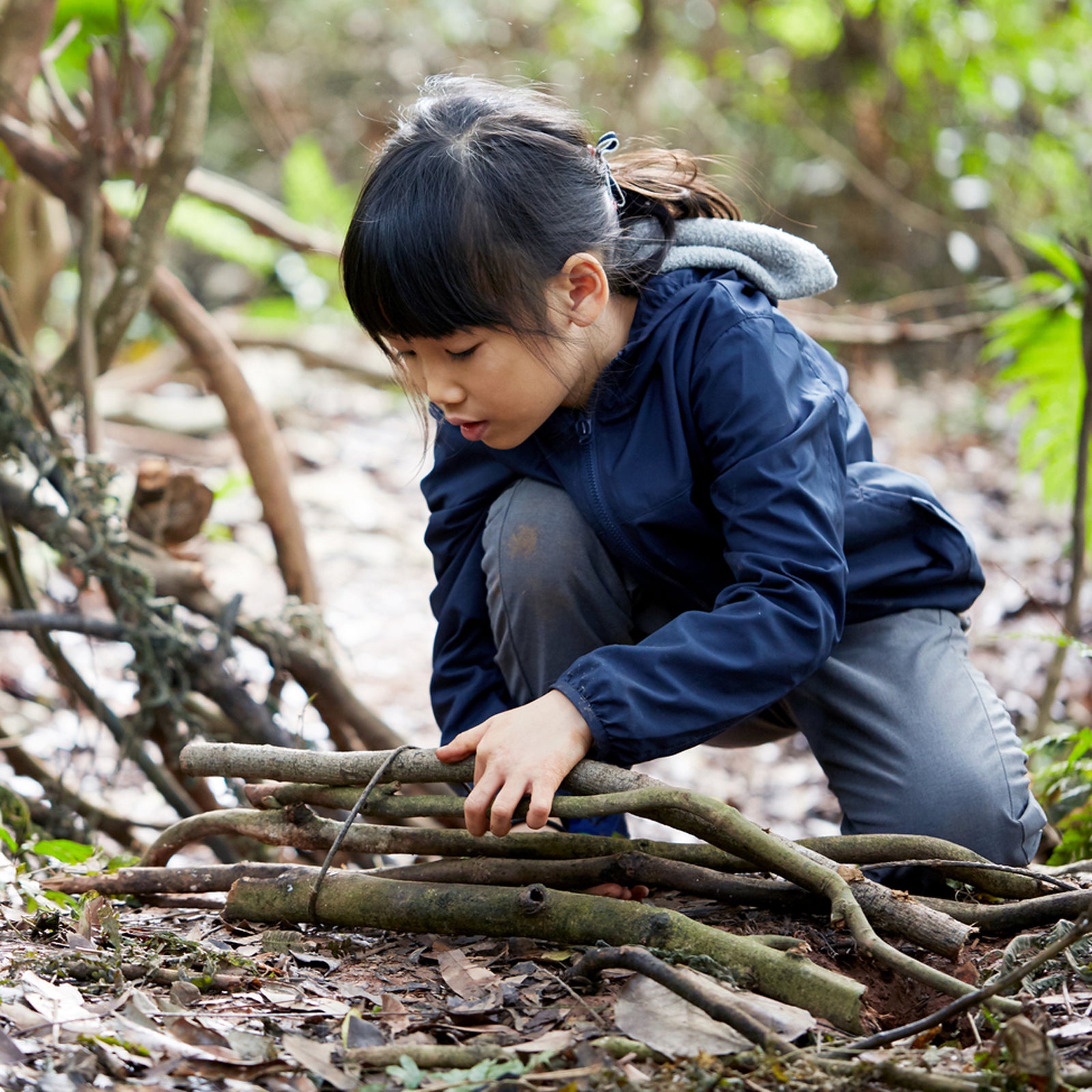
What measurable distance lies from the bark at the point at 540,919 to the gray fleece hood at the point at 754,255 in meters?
1.08

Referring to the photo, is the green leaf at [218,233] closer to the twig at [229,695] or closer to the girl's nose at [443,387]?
the twig at [229,695]

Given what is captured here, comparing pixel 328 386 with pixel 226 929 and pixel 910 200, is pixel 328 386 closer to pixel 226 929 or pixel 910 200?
pixel 910 200

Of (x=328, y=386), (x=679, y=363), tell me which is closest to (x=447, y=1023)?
(x=679, y=363)

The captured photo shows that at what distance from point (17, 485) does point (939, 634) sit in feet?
6.51

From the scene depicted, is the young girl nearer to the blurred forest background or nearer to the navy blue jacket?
the navy blue jacket

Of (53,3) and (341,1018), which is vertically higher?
(53,3)

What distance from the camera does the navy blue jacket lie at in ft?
5.27

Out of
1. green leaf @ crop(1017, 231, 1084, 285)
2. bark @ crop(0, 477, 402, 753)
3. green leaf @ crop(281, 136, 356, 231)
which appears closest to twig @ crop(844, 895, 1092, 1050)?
bark @ crop(0, 477, 402, 753)

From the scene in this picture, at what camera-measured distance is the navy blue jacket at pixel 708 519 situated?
5.27 feet

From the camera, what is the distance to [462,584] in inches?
84.7

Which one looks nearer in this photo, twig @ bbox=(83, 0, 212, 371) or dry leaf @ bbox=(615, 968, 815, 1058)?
dry leaf @ bbox=(615, 968, 815, 1058)

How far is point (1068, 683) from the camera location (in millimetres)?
3514

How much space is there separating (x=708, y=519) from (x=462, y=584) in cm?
51

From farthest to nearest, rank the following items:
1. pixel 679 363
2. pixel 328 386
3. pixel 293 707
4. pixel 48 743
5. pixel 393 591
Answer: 1. pixel 328 386
2. pixel 393 591
3. pixel 48 743
4. pixel 293 707
5. pixel 679 363
